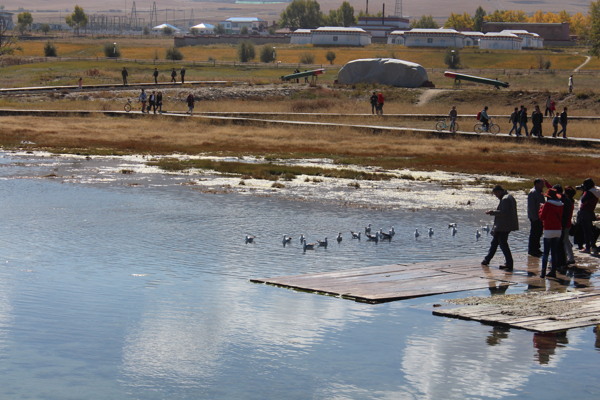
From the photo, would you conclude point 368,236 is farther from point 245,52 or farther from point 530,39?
point 530,39

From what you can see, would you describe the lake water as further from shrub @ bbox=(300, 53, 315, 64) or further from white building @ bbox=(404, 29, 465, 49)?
white building @ bbox=(404, 29, 465, 49)

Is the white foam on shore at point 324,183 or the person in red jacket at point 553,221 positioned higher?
the person in red jacket at point 553,221

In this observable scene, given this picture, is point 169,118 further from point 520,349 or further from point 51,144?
point 520,349

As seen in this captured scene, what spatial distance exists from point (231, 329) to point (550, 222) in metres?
6.56

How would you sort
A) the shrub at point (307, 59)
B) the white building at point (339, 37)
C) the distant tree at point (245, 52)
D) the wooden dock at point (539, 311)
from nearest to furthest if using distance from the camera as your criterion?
the wooden dock at point (539, 311)
the shrub at point (307, 59)
the distant tree at point (245, 52)
the white building at point (339, 37)

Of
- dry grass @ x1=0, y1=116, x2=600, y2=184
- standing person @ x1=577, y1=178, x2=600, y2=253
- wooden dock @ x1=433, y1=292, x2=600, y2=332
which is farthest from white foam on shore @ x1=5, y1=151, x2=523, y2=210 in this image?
wooden dock @ x1=433, y1=292, x2=600, y2=332

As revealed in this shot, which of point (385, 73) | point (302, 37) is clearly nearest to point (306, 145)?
point (385, 73)

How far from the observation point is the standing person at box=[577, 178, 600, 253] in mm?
20931

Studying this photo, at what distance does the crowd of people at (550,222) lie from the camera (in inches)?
747

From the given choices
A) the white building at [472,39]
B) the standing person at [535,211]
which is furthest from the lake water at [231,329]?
the white building at [472,39]

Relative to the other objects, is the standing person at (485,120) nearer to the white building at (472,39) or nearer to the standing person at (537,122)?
the standing person at (537,122)

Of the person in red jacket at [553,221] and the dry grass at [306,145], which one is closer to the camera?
the person in red jacket at [553,221]

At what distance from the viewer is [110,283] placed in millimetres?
19500

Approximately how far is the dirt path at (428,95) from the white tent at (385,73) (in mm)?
4215
